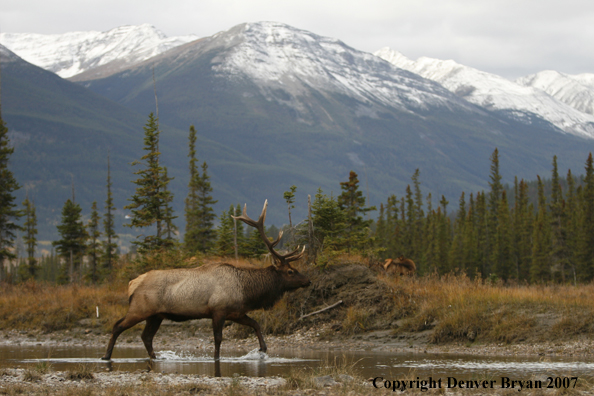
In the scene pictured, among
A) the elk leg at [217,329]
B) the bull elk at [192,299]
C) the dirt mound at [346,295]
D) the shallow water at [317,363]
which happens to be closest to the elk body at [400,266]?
the dirt mound at [346,295]

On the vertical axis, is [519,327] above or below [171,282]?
below

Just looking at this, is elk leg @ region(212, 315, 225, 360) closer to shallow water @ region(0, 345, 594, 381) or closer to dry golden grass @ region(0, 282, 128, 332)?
shallow water @ region(0, 345, 594, 381)

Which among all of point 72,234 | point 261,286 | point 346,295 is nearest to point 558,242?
point 72,234

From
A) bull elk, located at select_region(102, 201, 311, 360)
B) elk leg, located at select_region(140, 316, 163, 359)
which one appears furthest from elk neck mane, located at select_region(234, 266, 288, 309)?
elk leg, located at select_region(140, 316, 163, 359)

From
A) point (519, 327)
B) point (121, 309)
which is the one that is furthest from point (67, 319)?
point (519, 327)

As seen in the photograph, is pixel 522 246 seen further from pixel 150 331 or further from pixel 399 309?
pixel 150 331

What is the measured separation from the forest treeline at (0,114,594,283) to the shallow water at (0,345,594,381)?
17.6ft

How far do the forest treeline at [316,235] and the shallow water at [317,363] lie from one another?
5.38 metres

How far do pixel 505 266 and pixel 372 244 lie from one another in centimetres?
5981

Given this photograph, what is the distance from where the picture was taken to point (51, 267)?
124312mm

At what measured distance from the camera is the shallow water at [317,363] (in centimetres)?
1352

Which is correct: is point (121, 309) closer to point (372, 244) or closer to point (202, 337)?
point (202, 337)

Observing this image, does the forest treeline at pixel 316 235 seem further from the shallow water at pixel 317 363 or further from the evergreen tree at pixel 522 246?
the shallow water at pixel 317 363

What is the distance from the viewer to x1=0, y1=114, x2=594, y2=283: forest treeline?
89.8 feet
